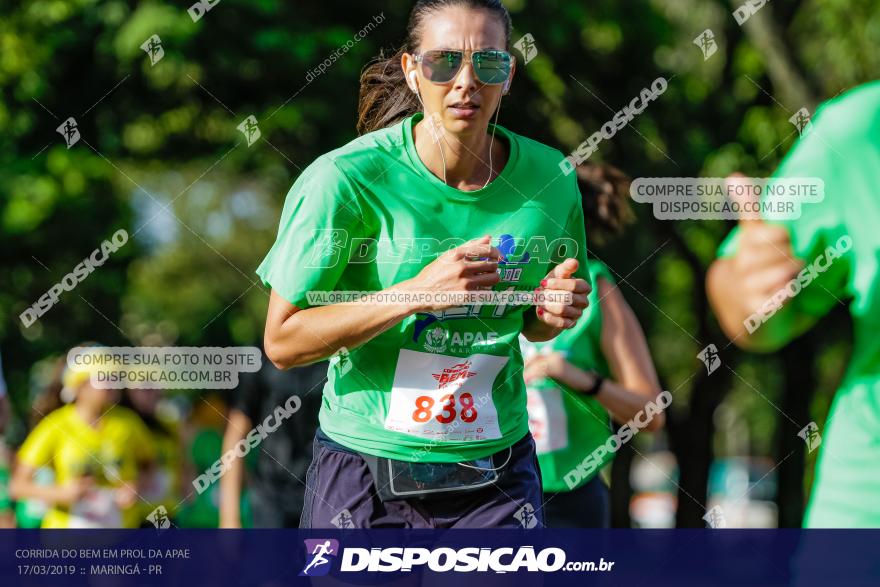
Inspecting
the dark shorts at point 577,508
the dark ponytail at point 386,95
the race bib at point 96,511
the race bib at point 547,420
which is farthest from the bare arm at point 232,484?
the dark ponytail at point 386,95

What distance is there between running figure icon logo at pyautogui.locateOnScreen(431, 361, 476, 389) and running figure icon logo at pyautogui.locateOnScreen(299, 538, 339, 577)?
1.51 feet

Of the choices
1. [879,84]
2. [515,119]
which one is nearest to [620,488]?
[515,119]

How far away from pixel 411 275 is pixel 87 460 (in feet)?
11.0

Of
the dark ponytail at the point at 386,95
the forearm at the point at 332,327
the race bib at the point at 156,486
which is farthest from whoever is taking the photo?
the race bib at the point at 156,486

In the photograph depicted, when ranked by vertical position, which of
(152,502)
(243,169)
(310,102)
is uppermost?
(243,169)

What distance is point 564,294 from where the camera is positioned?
116 inches

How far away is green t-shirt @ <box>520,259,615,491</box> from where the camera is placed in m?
4.40

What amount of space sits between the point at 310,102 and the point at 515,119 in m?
1.33

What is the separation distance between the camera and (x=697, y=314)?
9.27 m

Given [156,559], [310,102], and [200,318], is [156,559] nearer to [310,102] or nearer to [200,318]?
[310,102]

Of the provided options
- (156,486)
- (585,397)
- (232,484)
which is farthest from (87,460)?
(585,397)

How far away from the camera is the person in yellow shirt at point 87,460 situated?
5.66 meters

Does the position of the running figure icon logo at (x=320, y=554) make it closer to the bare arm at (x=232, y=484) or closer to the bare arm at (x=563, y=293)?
the bare arm at (x=563, y=293)

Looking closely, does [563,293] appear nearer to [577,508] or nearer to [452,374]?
[452,374]
